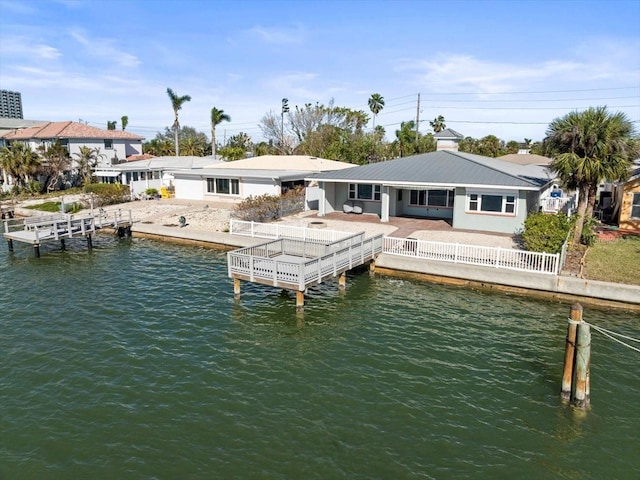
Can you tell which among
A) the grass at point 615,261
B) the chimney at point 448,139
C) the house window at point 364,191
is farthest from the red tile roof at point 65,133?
the grass at point 615,261

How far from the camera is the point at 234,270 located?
18.2 metres

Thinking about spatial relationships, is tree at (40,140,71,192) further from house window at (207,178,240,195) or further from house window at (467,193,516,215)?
house window at (467,193,516,215)

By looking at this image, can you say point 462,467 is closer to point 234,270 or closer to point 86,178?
point 234,270

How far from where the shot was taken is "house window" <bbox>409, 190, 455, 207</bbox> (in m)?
31.0

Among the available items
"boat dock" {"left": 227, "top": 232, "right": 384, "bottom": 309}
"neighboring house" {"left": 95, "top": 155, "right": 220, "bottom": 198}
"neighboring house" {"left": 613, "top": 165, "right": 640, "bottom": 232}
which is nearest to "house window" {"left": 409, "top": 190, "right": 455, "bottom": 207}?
"neighboring house" {"left": 613, "top": 165, "right": 640, "bottom": 232}

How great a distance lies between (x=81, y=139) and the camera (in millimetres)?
53469

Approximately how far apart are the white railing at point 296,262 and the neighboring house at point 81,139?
3846 centimetres

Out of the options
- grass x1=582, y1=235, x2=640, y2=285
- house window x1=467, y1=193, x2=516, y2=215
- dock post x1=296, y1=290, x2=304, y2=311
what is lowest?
dock post x1=296, y1=290, x2=304, y2=311

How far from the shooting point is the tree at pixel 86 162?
165 feet

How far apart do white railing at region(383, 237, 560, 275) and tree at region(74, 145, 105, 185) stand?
39.9m

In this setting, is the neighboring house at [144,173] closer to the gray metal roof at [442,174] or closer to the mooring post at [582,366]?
the gray metal roof at [442,174]

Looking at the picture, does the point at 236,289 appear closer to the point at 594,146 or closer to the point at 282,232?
the point at 282,232

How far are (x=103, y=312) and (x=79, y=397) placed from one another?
20.1 ft

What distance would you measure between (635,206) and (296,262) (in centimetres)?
2209
